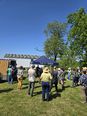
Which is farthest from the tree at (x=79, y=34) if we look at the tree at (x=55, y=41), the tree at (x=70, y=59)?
the tree at (x=55, y=41)

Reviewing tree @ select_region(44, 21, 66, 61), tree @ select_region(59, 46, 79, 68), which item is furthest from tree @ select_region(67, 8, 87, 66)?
tree @ select_region(44, 21, 66, 61)

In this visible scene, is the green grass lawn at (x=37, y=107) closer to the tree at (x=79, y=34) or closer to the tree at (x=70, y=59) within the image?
the tree at (x=79, y=34)

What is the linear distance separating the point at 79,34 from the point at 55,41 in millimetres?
28538

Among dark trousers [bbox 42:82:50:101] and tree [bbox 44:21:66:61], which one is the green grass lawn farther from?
tree [bbox 44:21:66:61]

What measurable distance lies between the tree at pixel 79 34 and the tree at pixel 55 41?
25865 mm

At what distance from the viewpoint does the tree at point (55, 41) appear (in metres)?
78.7

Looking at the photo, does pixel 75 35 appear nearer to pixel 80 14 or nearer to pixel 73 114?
pixel 80 14

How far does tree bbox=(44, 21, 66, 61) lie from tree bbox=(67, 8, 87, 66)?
84.9 ft

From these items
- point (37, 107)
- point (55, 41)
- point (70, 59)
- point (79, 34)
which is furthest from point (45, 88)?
point (55, 41)

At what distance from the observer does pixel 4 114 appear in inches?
481

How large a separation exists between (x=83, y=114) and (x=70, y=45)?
130 feet

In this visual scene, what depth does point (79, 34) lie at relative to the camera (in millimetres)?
49969

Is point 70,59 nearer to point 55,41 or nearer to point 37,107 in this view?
Answer: point 55,41

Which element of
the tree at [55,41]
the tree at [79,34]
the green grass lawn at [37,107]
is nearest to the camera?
the green grass lawn at [37,107]
